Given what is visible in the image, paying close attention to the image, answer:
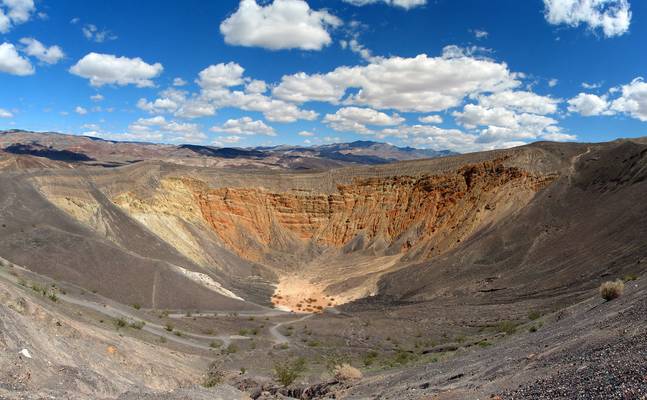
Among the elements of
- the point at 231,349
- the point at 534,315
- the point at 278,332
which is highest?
the point at 534,315

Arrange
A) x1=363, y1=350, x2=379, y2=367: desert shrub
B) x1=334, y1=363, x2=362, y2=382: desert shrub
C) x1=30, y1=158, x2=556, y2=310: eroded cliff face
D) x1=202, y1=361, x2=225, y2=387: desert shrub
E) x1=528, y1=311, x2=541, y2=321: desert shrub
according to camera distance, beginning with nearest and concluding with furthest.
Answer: x1=334, y1=363, x2=362, y2=382: desert shrub
x1=202, y1=361, x2=225, y2=387: desert shrub
x1=363, y1=350, x2=379, y2=367: desert shrub
x1=528, y1=311, x2=541, y2=321: desert shrub
x1=30, y1=158, x2=556, y2=310: eroded cliff face

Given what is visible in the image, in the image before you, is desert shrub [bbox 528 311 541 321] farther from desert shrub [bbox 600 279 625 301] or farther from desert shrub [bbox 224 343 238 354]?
desert shrub [bbox 224 343 238 354]

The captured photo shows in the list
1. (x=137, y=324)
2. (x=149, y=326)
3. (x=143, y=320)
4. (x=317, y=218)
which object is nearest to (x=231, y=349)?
(x=149, y=326)

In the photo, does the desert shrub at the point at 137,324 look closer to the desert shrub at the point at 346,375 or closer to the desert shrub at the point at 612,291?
the desert shrub at the point at 346,375

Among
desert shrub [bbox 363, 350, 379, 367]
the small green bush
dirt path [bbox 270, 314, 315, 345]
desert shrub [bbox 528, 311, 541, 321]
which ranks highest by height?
desert shrub [bbox 528, 311, 541, 321]

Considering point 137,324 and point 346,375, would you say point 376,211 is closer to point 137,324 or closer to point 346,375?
point 137,324

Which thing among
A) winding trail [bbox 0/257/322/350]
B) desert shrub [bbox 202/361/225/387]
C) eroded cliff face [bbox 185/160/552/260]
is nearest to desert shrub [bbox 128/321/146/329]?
winding trail [bbox 0/257/322/350]

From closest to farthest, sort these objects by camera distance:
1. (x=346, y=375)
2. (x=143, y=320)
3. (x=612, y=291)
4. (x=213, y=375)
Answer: (x=346, y=375) → (x=612, y=291) → (x=213, y=375) → (x=143, y=320)

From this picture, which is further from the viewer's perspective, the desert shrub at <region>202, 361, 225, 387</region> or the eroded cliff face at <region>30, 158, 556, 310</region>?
the eroded cliff face at <region>30, 158, 556, 310</region>
